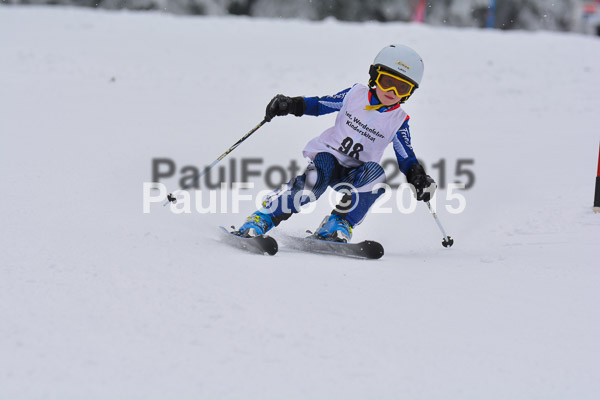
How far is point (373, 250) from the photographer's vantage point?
4.24 m

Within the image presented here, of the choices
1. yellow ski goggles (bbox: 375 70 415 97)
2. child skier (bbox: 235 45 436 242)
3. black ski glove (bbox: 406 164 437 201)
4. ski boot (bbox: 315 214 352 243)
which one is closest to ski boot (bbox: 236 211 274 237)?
child skier (bbox: 235 45 436 242)

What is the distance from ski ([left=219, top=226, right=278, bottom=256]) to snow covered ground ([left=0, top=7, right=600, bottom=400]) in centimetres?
10

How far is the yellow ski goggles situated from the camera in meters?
4.46

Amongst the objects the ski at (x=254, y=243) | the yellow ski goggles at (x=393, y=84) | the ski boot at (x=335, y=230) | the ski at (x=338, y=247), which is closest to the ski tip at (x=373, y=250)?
the ski at (x=338, y=247)

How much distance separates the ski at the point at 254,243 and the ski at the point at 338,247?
1.57ft

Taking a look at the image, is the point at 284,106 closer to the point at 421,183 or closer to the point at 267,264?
the point at 421,183

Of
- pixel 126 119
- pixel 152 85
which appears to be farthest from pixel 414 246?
pixel 152 85

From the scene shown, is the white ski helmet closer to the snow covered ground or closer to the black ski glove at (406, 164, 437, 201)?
the black ski glove at (406, 164, 437, 201)

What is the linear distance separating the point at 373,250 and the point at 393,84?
3.46ft

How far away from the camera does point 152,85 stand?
426 inches

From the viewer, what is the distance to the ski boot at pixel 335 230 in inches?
181

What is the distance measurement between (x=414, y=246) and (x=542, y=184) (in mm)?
2035

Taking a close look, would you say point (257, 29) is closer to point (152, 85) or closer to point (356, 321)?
point (152, 85)

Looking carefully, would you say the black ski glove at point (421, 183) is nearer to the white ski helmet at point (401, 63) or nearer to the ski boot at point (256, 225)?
the white ski helmet at point (401, 63)
